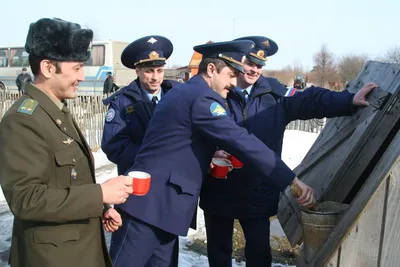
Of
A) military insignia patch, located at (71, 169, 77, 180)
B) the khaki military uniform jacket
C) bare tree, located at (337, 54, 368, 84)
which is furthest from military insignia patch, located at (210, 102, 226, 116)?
bare tree, located at (337, 54, 368, 84)

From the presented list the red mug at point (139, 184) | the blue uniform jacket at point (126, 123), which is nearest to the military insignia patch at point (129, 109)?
the blue uniform jacket at point (126, 123)

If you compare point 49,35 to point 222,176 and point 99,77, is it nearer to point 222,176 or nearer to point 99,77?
point 222,176

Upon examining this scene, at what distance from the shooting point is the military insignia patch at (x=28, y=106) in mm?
1818

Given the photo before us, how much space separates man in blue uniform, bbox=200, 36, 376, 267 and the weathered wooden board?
7.2 inches

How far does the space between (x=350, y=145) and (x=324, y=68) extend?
48965 mm

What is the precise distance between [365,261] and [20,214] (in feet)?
4.75

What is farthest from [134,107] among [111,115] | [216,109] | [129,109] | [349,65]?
[349,65]

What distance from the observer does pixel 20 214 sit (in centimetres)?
172

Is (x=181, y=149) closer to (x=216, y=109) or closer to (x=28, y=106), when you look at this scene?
(x=216, y=109)

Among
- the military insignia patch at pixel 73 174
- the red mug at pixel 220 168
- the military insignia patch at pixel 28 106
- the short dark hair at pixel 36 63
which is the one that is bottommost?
the red mug at pixel 220 168

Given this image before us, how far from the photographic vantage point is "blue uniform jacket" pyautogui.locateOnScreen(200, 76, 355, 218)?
3066mm

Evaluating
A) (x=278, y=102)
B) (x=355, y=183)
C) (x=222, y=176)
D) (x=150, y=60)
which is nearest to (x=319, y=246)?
(x=355, y=183)

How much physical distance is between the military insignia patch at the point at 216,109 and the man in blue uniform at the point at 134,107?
1.07 m

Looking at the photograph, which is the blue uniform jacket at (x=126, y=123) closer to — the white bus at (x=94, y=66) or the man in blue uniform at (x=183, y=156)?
the man in blue uniform at (x=183, y=156)
